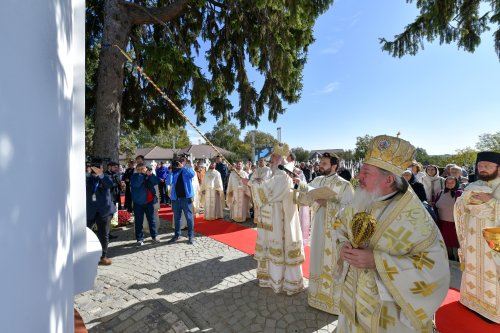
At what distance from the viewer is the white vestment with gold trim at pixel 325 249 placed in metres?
4.04

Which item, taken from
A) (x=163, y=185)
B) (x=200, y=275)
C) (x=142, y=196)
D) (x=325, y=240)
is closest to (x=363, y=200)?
(x=325, y=240)

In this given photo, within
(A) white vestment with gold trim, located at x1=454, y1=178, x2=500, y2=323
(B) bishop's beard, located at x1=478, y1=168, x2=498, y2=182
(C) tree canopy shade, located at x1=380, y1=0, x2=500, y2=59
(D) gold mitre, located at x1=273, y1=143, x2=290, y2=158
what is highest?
(C) tree canopy shade, located at x1=380, y1=0, x2=500, y2=59

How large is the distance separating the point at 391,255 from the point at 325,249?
7.63 ft

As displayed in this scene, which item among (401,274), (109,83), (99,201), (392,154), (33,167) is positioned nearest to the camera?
(33,167)

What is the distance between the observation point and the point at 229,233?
27.3ft

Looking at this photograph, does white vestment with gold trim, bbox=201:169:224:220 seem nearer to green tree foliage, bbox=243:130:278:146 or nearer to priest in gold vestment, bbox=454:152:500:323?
priest in gold vestment, bbox=454:152:500:323

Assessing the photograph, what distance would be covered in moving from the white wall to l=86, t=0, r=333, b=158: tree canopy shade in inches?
277

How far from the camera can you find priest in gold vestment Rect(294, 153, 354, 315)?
4.05 m

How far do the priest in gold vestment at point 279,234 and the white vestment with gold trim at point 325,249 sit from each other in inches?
14.2

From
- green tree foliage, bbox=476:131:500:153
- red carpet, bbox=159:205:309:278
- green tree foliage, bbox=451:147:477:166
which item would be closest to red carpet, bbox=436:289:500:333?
red carpet, bbox=159:205:309:278

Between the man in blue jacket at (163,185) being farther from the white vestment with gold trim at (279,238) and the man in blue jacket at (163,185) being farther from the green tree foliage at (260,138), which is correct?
the green tree foliage at (260,138)

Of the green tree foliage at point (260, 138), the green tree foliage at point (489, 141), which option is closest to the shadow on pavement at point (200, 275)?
the green tree foliage at point (489, 141)

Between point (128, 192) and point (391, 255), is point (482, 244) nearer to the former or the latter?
point (391, 255)

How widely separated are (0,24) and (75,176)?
70.1 inches
